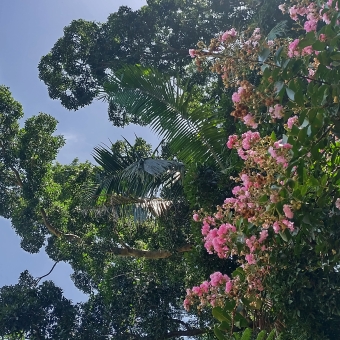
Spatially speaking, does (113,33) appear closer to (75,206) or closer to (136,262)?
(75,206)

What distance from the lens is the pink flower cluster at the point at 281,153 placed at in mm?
3262

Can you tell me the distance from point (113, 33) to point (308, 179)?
10560mm

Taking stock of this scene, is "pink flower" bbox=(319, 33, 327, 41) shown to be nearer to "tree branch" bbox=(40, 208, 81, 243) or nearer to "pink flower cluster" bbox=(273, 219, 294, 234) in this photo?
"pink flower cluster" bbox=(273, 219, 294, 234)

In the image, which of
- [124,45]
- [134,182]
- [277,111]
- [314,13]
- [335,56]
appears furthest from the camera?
[124,45]

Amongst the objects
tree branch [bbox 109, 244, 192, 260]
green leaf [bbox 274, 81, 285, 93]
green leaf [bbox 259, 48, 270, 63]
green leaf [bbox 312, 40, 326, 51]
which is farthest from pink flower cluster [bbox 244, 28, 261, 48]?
tree branch [bbox 109, 244, 192, 260]

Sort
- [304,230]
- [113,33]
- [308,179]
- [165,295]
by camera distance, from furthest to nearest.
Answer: [113,33] → [165,295] → [304,230] → [308,179]

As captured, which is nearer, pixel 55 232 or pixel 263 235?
pixel 263 235

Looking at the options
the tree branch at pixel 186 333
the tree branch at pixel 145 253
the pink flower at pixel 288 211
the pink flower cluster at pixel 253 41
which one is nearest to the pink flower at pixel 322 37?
the pink flower cluster at pixel 253 41

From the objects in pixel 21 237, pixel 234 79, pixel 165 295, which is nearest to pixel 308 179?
pixel 234 79

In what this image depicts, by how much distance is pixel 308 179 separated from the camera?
334 centimetres

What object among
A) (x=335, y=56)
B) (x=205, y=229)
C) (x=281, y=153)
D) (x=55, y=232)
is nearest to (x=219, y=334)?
(x=205, y=229)

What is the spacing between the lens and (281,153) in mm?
3271

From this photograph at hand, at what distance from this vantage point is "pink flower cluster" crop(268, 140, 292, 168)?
128 inches

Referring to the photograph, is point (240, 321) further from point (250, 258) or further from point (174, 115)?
point (174, 115)
